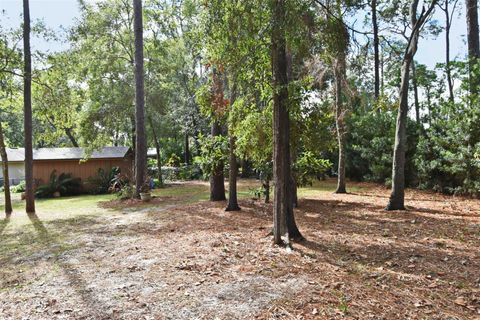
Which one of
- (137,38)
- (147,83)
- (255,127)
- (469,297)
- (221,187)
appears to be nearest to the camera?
(469,297)

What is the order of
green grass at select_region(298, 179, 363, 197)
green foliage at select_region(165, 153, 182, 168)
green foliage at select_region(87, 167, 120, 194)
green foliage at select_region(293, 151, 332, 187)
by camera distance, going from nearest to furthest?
1. green foliage at select_region(293, 151, 332, 187)
2. green grass at select_region(298, 179, 363, 197)
3. green foliage at select_region(87, 167, 120, 194)
4. green foliage at select_region(165, 153, 182, 168)

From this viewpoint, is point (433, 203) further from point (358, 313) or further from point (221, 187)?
point (358, 313)

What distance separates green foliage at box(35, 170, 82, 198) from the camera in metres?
16.9

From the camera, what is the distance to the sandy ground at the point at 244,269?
11.3 feet

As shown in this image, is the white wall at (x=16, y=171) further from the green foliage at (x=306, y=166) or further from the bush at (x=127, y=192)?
the green foliage at (x=306, y=166)

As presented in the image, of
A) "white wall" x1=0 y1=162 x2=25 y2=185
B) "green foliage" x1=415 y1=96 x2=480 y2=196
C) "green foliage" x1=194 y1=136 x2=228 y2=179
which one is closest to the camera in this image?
"green foliage" x1=194 y1=136 x2=228 y2=179

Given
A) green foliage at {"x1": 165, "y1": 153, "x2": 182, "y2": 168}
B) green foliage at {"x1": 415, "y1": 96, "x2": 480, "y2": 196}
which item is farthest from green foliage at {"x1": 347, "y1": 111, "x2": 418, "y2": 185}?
green foliage at {"x1": 165, "y1": 153, "x2": 182, "y2": 168}

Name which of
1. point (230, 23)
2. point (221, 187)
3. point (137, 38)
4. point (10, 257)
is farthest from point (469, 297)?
point (137, 38)

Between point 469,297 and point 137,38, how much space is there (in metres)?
12.2

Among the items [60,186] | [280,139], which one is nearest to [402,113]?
[280,139]

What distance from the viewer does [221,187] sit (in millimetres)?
11242

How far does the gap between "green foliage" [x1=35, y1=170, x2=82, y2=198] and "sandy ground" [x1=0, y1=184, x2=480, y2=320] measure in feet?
30.8

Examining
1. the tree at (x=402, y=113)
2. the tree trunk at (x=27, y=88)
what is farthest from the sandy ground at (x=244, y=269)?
the tree trunk at (x=27, y=88)

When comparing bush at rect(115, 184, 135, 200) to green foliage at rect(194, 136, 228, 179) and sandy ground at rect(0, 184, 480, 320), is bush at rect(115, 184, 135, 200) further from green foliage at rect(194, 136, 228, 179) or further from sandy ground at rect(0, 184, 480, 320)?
sandy ground at rect(0, 184, 480, 320)
